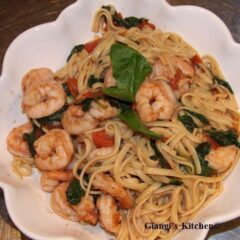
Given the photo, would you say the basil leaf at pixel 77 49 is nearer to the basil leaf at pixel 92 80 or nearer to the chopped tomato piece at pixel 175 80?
the basil leaf at pixel 92 80

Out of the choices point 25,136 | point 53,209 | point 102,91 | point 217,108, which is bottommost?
point 53,209

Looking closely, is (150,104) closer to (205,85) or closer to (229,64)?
(205,85)

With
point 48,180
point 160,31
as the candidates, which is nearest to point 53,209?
point 48,180

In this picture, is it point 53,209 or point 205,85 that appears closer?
point 53,209

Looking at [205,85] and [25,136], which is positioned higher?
[205,85]

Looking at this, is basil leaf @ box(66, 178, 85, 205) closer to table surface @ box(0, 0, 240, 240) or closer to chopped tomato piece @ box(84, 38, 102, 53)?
chopped tomato piece @ box(84, 38, 102, 53)

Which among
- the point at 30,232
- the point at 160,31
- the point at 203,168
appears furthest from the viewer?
the point at 160,31

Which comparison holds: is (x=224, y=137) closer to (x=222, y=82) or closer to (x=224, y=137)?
(x=224, y=137)

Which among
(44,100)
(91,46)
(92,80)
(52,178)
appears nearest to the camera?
(52,178)

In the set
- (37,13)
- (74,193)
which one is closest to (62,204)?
(74,193)
